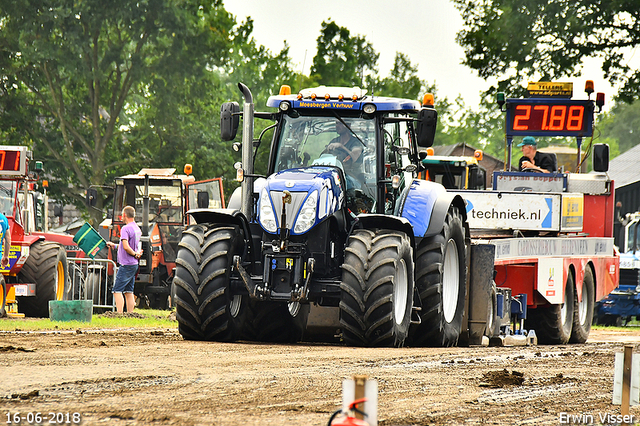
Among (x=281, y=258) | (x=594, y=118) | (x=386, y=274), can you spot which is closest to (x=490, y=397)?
(x=386, y=274)

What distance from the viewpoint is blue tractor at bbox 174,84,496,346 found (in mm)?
9508

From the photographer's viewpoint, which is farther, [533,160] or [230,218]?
[533,160]

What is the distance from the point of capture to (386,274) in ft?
30.6

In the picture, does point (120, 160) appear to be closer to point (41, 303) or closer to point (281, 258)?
point (41, 303)

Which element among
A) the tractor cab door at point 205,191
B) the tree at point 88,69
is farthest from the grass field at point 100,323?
the tree at point 88,69

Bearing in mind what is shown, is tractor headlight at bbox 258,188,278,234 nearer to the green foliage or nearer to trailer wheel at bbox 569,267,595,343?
trailer wheel at bbox 569,267,595,343

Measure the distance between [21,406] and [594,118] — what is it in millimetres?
13573

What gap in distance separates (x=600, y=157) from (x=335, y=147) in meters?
6.76

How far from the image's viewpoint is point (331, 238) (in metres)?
9.94

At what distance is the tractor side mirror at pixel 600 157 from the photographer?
51.2ft

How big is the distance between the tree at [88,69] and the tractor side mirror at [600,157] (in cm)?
2227

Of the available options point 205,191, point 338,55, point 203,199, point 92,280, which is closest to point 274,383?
point 203,199

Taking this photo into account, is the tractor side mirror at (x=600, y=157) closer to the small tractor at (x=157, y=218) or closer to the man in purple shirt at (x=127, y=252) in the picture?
the man in purple shirt at (x=127, y=252)

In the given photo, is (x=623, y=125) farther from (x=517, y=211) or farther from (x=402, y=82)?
(x=517, y=211)
